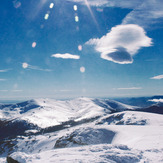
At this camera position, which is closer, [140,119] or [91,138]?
[91,138]

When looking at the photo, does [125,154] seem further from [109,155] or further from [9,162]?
[9,162]

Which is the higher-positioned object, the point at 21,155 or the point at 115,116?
the point at 21,155

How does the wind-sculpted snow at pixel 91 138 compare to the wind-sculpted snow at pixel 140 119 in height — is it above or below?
above

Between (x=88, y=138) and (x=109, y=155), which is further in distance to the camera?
(x=88, y=138)

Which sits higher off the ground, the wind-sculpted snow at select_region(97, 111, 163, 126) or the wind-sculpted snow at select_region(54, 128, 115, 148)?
the wind-sculpted snow at select_region(54, 128, 115, 148)

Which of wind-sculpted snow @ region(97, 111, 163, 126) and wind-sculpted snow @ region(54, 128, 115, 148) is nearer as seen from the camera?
wind-sculpted snow @ region(54, 128, 115, 148)

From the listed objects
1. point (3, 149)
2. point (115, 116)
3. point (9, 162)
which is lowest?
point (3, 149)

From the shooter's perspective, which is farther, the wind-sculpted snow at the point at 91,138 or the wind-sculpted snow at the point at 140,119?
the wind-sculpted snow at the point at 140,119

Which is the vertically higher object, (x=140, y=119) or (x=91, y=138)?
(x=91, y=138)

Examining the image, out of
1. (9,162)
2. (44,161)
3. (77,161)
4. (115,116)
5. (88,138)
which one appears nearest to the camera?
(77,161)

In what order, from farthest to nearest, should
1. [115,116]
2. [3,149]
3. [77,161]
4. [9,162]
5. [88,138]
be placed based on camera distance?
1. [115,116]
2. [3,149]
3. [88,138]
4. [9,162]
5. [77,161]

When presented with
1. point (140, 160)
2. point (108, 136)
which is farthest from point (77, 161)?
point (108, 136)
